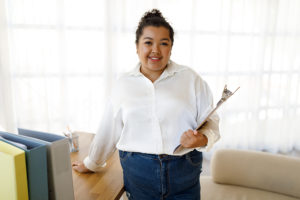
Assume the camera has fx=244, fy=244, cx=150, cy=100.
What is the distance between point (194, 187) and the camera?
112cm

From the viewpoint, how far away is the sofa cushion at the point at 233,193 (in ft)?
5.07

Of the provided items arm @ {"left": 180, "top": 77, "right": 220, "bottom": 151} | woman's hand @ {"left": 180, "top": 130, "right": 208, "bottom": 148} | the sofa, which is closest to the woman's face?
arm @ {"left": 180, "top": 77, "right": 220, "bottom": 151}

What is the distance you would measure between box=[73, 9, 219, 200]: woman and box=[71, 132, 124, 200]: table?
4cm

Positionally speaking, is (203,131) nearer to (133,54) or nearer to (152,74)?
(152,74)

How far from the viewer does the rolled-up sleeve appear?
1.15 m

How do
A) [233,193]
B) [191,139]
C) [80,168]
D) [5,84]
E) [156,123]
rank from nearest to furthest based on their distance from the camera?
[191,139] < [156,123] < [80,168] < [233,193] < [5,84]

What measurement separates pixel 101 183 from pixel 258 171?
3.63ft

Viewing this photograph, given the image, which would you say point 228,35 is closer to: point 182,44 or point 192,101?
point 182,44

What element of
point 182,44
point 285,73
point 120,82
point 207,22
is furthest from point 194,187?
point 285,73

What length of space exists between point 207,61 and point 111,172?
209 centimetres

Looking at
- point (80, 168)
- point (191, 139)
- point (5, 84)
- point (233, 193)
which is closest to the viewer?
point (191, 139)

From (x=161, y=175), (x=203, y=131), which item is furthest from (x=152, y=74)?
(x=161, y=175)

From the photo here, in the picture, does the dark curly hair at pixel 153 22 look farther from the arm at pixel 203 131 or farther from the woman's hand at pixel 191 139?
the woman's hand at pixel 191 139

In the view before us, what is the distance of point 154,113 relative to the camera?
1.08 m
